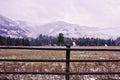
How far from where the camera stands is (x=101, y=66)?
16.9m

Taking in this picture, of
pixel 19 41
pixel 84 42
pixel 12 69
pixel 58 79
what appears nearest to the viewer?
pixel 58 79

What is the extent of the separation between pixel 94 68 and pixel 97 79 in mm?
2509

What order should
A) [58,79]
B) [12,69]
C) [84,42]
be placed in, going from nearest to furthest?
1. [58,79]
2. [12,69]
3. [84,42]

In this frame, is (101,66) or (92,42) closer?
(101,66)

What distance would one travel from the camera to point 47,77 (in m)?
14.3

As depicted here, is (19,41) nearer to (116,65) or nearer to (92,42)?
(92,42)

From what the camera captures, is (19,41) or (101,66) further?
(19,41)

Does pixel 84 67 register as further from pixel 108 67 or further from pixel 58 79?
pixel 58 79

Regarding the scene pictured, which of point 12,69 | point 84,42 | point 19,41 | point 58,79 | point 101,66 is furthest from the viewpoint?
point 84,42

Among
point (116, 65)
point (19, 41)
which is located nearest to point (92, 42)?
point (19, 41)

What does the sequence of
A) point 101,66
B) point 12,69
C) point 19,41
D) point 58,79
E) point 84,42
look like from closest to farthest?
point 58,79
point 12,69
point 101,66
point 19,41
point 84,42

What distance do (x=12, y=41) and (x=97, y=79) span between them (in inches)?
4156

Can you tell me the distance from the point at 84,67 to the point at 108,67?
1219 mm

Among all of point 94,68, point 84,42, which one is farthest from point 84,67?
point 84,42
